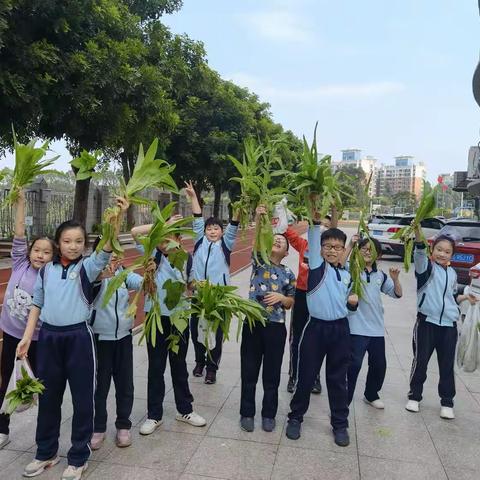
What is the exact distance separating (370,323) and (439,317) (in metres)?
0.55

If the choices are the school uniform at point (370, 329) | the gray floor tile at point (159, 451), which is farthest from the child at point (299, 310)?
the gray floor tile at point (159, 451)

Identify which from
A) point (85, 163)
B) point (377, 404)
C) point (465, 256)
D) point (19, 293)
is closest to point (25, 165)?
point (85, 163)

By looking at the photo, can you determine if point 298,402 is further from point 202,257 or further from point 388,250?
point 388,250

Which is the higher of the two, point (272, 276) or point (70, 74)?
point (70, 74)

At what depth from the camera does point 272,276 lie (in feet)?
12.3

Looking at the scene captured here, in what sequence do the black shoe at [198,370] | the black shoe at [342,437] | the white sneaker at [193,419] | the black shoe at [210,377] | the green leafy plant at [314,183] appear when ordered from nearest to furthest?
the green leafy plant at [314,183]
the black shoe at [342,437]
the white sneaker at [193,419]
the black shoe at [210,377]
the black shoe at [198,370]

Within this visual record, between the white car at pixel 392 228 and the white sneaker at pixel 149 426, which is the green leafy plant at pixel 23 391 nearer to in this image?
the white sneaker at pixel 149 426

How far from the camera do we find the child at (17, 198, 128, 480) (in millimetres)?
2941

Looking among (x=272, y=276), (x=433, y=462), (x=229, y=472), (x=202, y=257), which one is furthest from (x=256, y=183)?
(x=433, y=462)

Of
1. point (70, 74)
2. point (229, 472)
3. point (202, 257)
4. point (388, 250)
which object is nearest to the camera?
point (229, 472)

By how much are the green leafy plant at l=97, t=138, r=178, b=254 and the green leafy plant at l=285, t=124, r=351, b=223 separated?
85cm

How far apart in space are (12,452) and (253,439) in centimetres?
159

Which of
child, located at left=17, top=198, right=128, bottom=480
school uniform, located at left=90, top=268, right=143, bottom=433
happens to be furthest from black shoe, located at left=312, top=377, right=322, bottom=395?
child, located at left=17, top=198, right=128, bottom=480

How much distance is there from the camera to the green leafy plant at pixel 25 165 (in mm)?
3191
